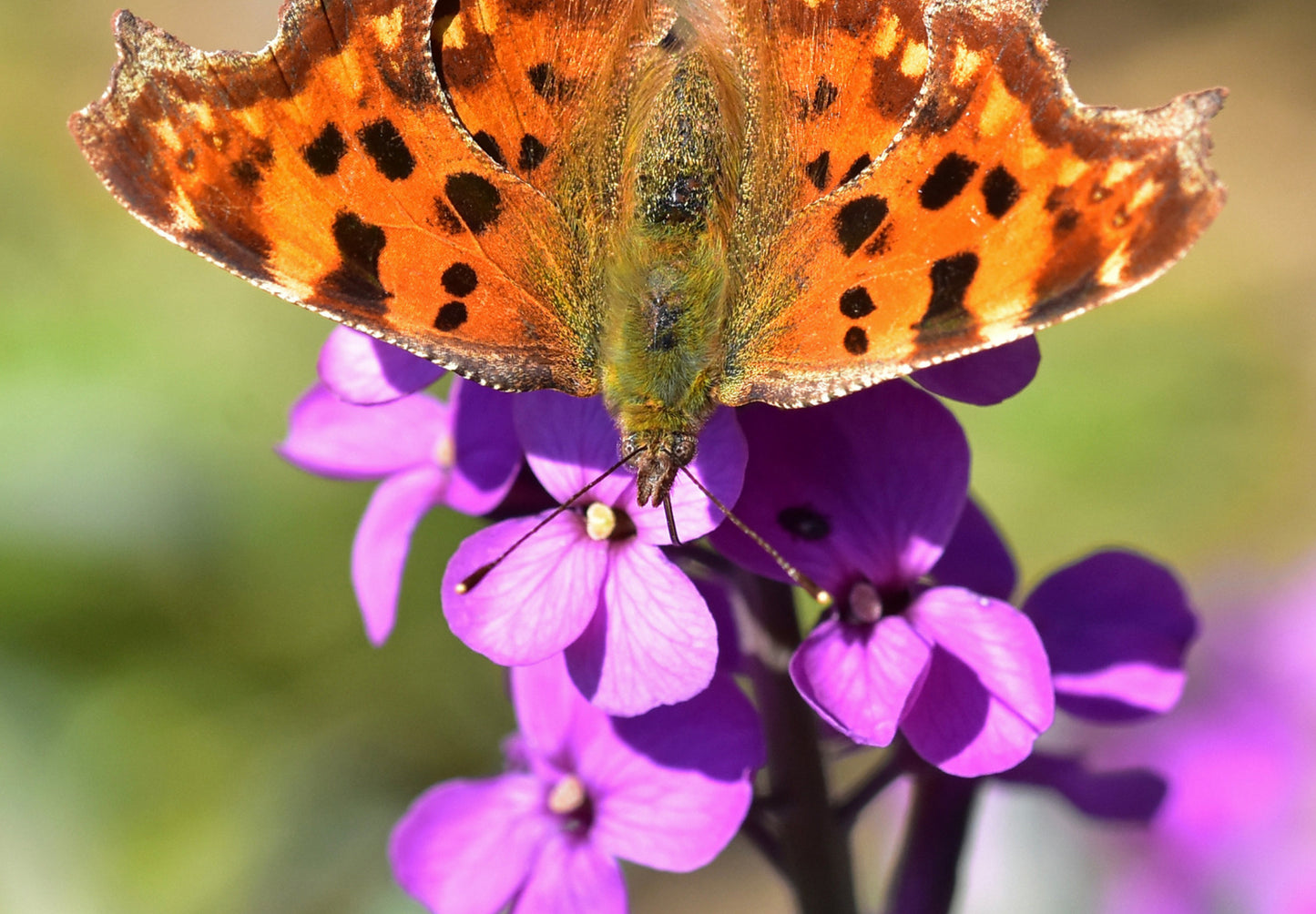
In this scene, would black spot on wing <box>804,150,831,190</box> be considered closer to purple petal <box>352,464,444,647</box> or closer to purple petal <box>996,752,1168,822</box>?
purple petal <box>352,464,444,647</box>

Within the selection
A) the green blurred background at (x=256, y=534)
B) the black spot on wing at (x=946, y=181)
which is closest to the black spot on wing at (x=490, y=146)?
the black spot on wing at (x=946, y=181)

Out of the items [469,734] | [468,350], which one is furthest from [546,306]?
[469,734]

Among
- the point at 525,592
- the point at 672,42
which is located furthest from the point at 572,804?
the point at 672,42

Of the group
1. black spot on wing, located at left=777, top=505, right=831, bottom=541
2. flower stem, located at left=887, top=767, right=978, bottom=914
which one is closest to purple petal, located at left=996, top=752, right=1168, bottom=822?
flower stem, located at left=887, top=767, right=978, bottom=914

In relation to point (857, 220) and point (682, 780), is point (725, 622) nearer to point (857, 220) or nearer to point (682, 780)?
point (682, 780)

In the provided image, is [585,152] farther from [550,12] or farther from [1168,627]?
[1168,627]
